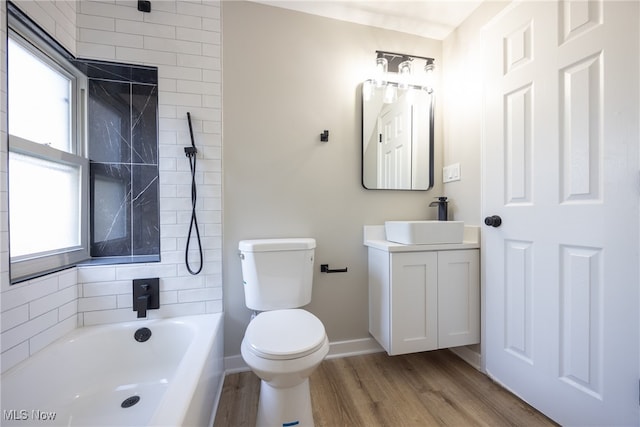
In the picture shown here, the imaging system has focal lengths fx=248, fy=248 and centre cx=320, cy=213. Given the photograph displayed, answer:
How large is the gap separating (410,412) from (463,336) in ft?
1.82

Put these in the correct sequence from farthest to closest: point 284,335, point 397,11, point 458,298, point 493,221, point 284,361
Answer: point 397,11
point 458,298
point 493,221
point 284,335
point 284,361

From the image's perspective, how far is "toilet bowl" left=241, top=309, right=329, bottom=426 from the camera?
3.07 ft

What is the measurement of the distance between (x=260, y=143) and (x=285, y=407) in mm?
1375

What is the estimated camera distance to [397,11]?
63.1 inches

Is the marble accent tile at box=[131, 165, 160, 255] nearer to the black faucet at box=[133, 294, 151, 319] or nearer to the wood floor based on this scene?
the black faucet at box=[133, 294, 151, 319]

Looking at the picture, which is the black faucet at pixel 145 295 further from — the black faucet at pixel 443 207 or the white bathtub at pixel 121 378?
the black faucet at pixel 443 207

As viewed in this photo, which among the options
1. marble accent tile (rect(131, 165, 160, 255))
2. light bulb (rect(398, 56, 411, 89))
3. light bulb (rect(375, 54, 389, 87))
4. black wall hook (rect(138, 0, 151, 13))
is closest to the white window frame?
marble accent tile (rect(131, 165, 160, 255))

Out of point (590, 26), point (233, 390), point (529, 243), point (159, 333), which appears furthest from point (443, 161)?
point (159, 333)

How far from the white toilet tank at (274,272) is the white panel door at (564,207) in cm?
111

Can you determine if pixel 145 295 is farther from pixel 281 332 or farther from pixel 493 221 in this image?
pixel 493 221

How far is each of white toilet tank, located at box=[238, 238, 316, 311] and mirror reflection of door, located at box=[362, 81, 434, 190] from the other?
2.25 feet

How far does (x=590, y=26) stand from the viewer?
1.00 meters

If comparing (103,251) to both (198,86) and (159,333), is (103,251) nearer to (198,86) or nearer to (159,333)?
(159,333)

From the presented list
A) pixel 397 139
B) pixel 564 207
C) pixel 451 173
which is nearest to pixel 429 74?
pixel 397 139
